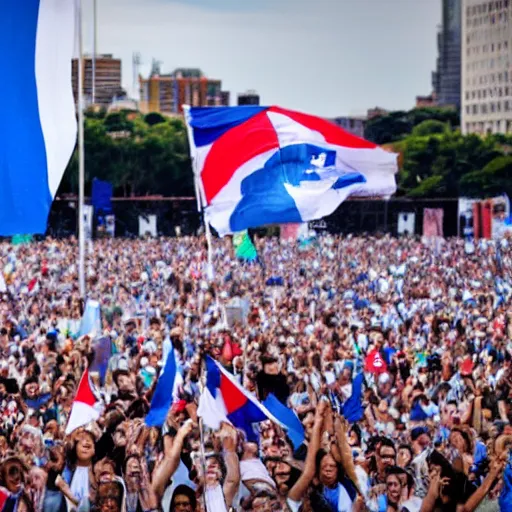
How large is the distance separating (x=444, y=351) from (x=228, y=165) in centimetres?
447

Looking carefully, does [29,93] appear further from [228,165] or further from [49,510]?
[228,165]

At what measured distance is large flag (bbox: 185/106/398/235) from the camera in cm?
1683

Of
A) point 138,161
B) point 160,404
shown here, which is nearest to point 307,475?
point 160,404

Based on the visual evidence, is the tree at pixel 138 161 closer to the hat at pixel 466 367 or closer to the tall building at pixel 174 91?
the tall building at pixel 174 91

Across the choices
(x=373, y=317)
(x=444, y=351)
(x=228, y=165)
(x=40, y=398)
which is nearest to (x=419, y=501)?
(x=40, y=398)

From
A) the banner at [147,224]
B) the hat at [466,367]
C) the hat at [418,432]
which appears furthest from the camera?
the banner at [147,224]

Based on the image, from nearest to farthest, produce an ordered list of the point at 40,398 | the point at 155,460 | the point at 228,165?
1. the point at 155,460
2. the point at 40,398
3. the point at 228,165

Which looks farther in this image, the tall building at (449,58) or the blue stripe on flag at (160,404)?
the tall building at (449,58)

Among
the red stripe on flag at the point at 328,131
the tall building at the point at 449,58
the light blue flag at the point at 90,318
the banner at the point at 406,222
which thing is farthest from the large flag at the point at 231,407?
the tall building at the point at 449,58

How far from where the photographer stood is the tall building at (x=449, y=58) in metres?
144

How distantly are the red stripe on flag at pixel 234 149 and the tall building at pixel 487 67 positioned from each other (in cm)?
9781

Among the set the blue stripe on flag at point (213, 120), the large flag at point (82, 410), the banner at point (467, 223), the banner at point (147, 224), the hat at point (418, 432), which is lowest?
the banner at point (147, 224)

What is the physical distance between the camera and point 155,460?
39.0 feet

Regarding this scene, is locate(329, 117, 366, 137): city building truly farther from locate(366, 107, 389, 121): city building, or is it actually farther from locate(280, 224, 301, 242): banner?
locate(280, 224, 301, 242): banner
